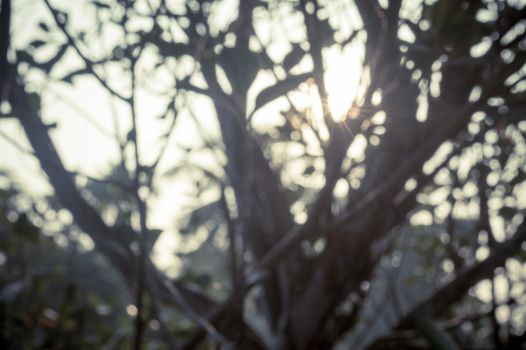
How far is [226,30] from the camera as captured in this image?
128cm

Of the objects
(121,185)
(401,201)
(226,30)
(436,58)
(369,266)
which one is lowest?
(369,266)

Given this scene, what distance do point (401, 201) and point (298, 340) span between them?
664 millimetres

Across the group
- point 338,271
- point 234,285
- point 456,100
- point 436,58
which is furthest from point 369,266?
point 234,285

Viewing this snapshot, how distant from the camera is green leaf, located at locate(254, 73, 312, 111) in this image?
0.77m

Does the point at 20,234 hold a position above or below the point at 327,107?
below

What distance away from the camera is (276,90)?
784 millimetres

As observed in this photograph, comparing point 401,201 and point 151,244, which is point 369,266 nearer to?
point 401,201

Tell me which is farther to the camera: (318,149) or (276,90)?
(318,149)

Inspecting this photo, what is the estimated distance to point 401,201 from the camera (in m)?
1.68

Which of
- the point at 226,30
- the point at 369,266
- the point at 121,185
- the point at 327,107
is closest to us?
the point at 121,185

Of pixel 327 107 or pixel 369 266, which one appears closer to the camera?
pixel 327 107

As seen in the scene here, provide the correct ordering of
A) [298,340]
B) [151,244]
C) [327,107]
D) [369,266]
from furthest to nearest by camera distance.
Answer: [369,266], [298,340], [151,244], [327,107]

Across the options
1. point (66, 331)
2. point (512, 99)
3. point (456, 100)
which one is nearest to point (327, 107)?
point (512, 99)

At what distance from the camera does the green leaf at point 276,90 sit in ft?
2.53
